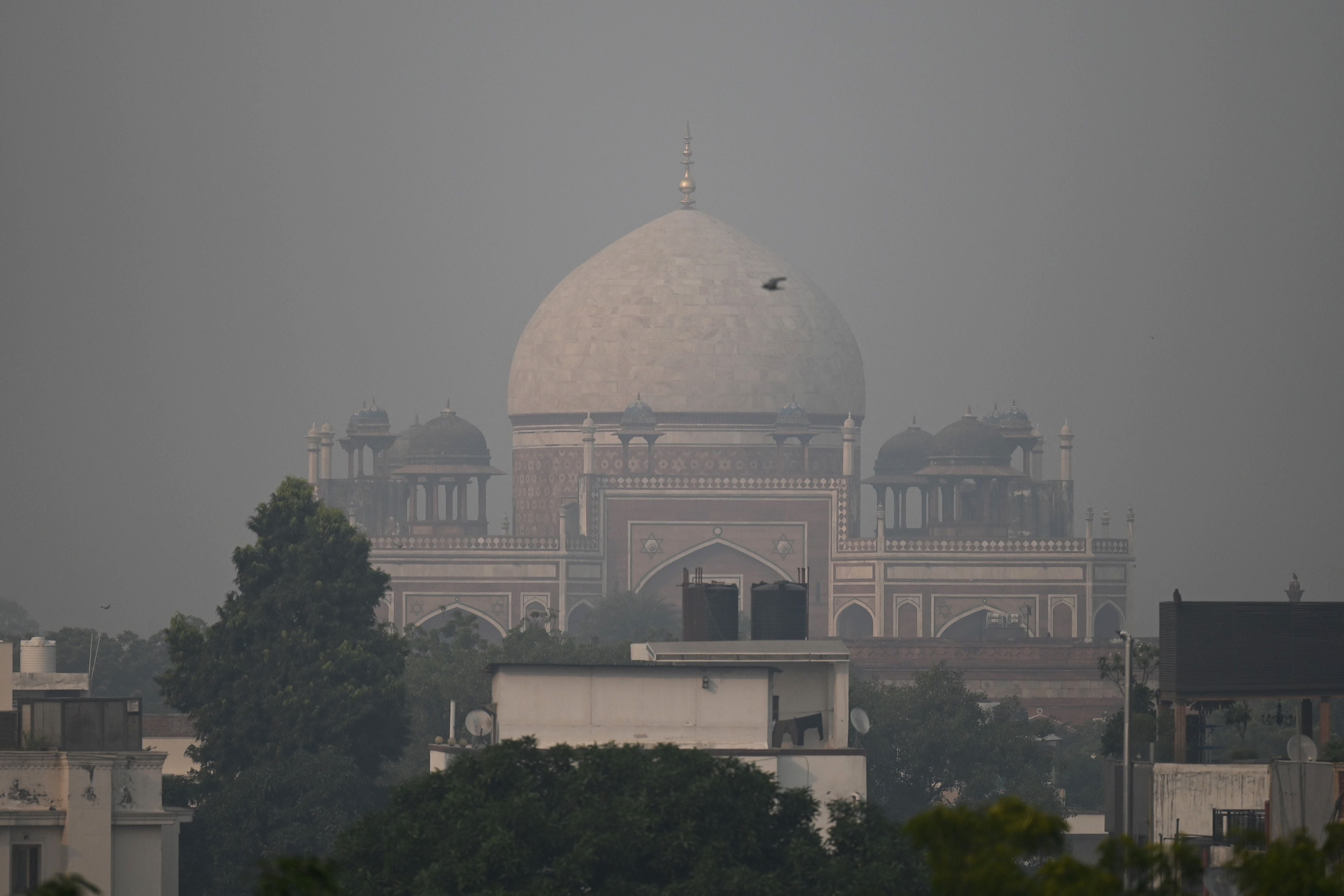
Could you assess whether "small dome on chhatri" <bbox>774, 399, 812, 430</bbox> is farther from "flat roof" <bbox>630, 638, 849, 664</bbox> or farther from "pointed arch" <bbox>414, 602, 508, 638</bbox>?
"flat roof" <bbox>630, 638, 849, 664</bbox>

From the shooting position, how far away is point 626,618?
59.7 metres

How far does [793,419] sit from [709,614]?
113 ft

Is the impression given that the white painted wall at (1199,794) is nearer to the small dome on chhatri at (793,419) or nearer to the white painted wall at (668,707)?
the white painted wall at (668,707)

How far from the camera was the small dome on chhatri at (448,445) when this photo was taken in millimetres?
67062

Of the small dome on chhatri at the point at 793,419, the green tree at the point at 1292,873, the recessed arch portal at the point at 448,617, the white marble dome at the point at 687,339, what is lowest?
the green tree at the point at 1292,873

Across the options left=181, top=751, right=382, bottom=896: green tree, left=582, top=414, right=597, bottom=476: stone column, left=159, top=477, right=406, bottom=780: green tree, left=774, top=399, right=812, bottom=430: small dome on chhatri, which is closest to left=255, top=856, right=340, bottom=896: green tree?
left=181, top=751, right=382, bottom=896: green tree

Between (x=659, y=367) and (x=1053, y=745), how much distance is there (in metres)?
24.6

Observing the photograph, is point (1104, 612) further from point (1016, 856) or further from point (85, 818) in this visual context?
point (1016, 856)

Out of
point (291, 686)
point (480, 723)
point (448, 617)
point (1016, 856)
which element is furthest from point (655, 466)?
point (1016, 856)

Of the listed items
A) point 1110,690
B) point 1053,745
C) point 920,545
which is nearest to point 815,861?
point 1053,745

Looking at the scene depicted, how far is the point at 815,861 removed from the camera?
19906 millimetres

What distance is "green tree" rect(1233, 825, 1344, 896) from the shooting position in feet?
40.0

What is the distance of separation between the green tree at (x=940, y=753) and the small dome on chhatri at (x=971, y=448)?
2475 centimetres

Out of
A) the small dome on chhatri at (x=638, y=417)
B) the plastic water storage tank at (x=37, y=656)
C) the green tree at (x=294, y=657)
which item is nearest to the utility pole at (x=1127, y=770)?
the green tree at (x=294, y=657)
